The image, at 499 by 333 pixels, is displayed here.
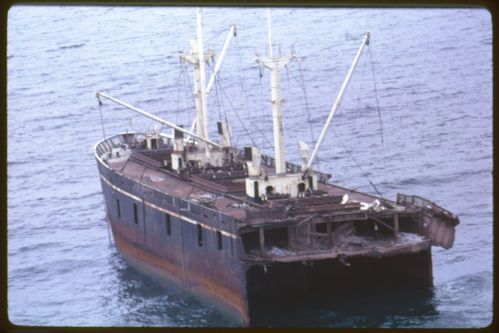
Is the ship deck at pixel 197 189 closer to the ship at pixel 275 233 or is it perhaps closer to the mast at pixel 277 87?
the ship at pixel 275 233

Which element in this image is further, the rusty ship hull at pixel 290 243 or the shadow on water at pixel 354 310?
the shadow on water at pixel 354 310

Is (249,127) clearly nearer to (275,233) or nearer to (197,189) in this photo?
(197,189)

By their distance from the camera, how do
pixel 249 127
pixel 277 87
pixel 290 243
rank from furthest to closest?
pixel 249 127 < pixel 277 87 < pixel 290 243

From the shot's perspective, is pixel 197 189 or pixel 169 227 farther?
pixel 197 189

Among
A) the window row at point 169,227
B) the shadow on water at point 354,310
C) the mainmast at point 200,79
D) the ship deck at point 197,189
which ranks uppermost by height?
the mainmast at point 200,79

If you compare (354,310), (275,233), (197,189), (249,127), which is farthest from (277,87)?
(249,127)

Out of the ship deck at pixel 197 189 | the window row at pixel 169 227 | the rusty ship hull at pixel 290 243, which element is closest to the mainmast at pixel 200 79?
the ship deck at pixel 197 189

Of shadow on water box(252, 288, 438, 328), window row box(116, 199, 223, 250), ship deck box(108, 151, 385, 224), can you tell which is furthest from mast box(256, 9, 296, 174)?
shadow on water box(252, 288, 438, 328)
